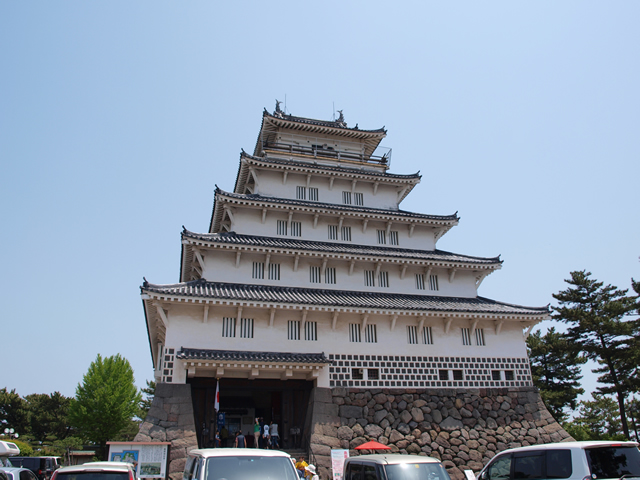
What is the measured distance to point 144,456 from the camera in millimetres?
15484

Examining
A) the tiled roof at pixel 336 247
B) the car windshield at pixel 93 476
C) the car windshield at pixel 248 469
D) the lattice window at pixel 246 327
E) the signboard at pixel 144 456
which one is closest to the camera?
the car windshield at pixel 248 469

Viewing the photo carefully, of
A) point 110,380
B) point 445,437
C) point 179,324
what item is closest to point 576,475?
point 445,437

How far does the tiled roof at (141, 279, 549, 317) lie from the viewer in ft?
66.5

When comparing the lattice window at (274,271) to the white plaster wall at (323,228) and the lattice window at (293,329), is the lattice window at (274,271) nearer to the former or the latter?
the white plaster wall at (323,228)

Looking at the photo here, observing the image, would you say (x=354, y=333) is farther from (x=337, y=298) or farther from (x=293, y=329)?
(x=293, y=329)

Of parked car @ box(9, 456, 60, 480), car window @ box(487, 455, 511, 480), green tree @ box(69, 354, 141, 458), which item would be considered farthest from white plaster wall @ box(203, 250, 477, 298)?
green tree @ box(69, 354, 141, 458)

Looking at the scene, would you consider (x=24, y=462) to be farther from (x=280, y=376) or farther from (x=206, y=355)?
(x=280, y=376)

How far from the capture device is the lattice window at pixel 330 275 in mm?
24500

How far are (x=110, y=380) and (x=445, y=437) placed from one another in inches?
1622

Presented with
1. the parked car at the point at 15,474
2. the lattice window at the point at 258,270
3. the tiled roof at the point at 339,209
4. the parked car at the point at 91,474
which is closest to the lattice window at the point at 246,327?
the lattice window at the point at 258,270

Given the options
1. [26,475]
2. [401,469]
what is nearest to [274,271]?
[26,475]

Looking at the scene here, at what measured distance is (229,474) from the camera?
23.9ft

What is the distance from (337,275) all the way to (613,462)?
17.1 metres

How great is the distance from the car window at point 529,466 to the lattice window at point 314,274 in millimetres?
15490
